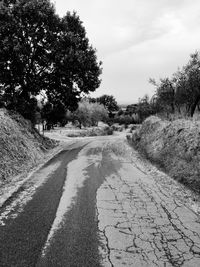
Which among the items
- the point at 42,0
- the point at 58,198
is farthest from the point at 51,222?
the point at 42,0

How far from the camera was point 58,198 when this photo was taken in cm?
871

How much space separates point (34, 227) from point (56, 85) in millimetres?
19884

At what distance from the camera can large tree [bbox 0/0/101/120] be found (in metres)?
21.4

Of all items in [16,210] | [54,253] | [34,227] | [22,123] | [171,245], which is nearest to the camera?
[54,253]

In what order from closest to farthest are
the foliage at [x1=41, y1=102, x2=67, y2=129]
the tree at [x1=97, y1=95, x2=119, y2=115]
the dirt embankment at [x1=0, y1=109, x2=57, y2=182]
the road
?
1. the road
2. the dirt embankment at [x1=0, y1=109, x2=57, y2=182]
3. the foliage at [x1=41, y1=102, x2=67, y2=129]
4. the tree at [x1=97, y1=95, x2=119, y2=115]

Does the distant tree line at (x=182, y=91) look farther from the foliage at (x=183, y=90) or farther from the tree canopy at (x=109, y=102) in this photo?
the tree canopy at (x=109, y=102)

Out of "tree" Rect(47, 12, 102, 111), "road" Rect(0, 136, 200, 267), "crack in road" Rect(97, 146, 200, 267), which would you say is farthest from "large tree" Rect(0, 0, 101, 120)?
"crack in road" Rect(97, 146, 200, 267)

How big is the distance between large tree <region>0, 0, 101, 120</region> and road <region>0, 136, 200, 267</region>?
1393 centimetres

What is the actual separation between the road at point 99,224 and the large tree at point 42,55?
1393 cm

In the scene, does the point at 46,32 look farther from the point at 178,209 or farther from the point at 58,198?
the point at 178,209

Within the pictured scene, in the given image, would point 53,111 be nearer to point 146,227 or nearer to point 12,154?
point 12,154

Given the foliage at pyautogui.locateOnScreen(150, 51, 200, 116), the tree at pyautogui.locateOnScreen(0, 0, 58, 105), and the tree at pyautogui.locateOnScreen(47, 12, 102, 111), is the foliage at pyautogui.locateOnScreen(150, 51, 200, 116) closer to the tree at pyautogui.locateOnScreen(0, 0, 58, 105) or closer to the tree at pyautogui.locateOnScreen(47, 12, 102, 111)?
the tree at pyautogui.locateOnScreen(47, 12, 102, 111)

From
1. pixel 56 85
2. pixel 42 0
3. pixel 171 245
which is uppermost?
pixel 42 0

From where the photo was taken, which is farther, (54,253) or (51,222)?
(51,222)
